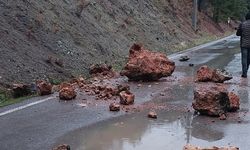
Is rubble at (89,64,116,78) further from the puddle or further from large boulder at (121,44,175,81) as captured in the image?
the puddle

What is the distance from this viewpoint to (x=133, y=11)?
1200 inches

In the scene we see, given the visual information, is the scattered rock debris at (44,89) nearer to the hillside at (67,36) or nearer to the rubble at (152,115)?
the hillside at (67,36)

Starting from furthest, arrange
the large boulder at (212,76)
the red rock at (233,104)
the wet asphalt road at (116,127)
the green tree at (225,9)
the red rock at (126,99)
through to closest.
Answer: the green tree at (225,9), the large boulder at (212,76), the red rock at (126,99), the red rock at (233,104), the wet asphalt road at (116,127)

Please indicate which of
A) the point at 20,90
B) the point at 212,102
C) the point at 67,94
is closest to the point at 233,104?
the point at 212,102

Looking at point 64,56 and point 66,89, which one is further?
point 64,56

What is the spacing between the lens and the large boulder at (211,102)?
9852 mm

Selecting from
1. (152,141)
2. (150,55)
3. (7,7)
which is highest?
(7,7)

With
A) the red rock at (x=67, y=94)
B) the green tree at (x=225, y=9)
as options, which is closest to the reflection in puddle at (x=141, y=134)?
the red rock at (x=67, y=94)

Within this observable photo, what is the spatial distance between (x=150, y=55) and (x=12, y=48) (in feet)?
12.2

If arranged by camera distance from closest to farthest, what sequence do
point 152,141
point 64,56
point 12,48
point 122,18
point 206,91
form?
point 152,141 < point 206,91 < point 12,48 < point 64,56 < point 122,18

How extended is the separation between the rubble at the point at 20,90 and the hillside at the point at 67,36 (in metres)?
0.51

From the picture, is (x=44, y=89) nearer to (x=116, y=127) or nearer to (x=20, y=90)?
(x=20, y=90)

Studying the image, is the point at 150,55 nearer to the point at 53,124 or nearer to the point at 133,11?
the point at 53,124

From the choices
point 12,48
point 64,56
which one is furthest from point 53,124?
point 64,56
